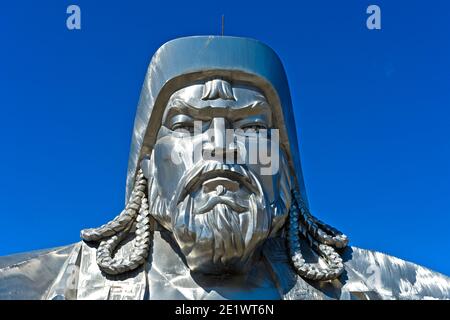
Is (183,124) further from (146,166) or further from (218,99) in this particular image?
(146,166)

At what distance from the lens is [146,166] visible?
13.7ft

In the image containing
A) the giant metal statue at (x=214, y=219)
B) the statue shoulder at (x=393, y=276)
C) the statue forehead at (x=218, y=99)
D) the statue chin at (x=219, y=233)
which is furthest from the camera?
the statue shoulder at (x=393, y=276)

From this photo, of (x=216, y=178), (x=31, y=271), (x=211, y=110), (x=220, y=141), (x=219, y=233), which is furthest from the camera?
(x=31, y=271)

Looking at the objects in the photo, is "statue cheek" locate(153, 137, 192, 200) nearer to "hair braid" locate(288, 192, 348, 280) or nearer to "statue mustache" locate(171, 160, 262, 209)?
"statue mustache" locate(171, 160, 262, 209)

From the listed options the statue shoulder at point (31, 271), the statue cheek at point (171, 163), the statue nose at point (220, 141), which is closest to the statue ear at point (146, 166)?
the statue cheek at point (171, 163)

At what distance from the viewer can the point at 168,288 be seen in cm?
376

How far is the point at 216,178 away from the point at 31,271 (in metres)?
1.34

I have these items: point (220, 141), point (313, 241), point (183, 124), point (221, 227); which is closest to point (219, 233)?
point (221, 227)

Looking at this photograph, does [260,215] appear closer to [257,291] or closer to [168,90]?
[257,291]

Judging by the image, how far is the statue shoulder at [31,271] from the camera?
3.86 m

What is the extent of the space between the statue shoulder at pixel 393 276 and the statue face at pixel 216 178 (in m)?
0.63

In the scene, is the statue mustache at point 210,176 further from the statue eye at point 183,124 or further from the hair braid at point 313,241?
the hair braid at point 313,241

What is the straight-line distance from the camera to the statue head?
3.63 m
